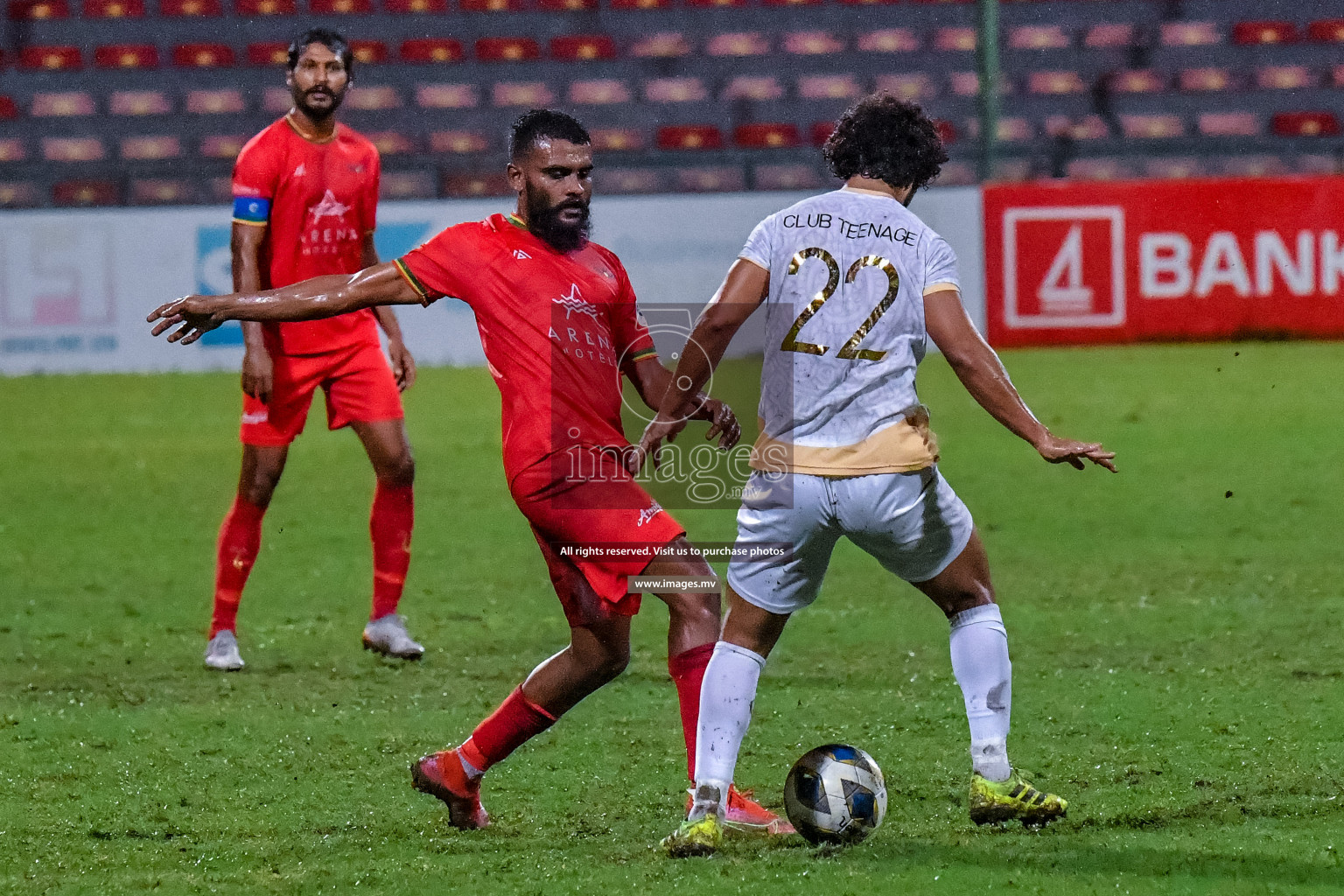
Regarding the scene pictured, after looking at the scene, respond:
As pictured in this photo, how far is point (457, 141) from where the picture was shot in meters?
18.6

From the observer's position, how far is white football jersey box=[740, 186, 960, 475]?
4238mm

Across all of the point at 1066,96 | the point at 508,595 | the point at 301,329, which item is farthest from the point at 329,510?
the point at 1066,96

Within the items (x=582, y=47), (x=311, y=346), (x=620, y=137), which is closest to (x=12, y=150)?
(x=582, y=47)

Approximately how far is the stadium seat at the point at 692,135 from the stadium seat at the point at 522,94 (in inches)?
49.5

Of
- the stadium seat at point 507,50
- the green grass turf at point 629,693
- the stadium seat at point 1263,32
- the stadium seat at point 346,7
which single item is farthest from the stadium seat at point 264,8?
the stadium seat at point 1263,32

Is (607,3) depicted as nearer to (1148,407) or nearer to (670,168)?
(670,168)

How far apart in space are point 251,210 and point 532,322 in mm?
2428

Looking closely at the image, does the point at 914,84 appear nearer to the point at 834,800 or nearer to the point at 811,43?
the point at 811,43

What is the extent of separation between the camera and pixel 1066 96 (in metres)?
18.8

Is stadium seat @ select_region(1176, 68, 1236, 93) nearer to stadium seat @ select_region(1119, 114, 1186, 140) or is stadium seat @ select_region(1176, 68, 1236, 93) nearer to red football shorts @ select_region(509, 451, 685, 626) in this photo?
stadium seat @ select_region(1119, 114, 1186, 140)

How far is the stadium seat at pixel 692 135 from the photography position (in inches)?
730

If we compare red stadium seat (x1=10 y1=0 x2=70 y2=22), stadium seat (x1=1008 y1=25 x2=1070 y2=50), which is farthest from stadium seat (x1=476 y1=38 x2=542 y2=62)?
stadium seat (x1=1008 y1=25 x2=1070 y2=50)

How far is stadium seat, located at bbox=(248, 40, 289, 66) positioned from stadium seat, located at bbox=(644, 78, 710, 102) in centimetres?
371

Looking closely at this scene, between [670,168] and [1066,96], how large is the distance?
16.3 feet
